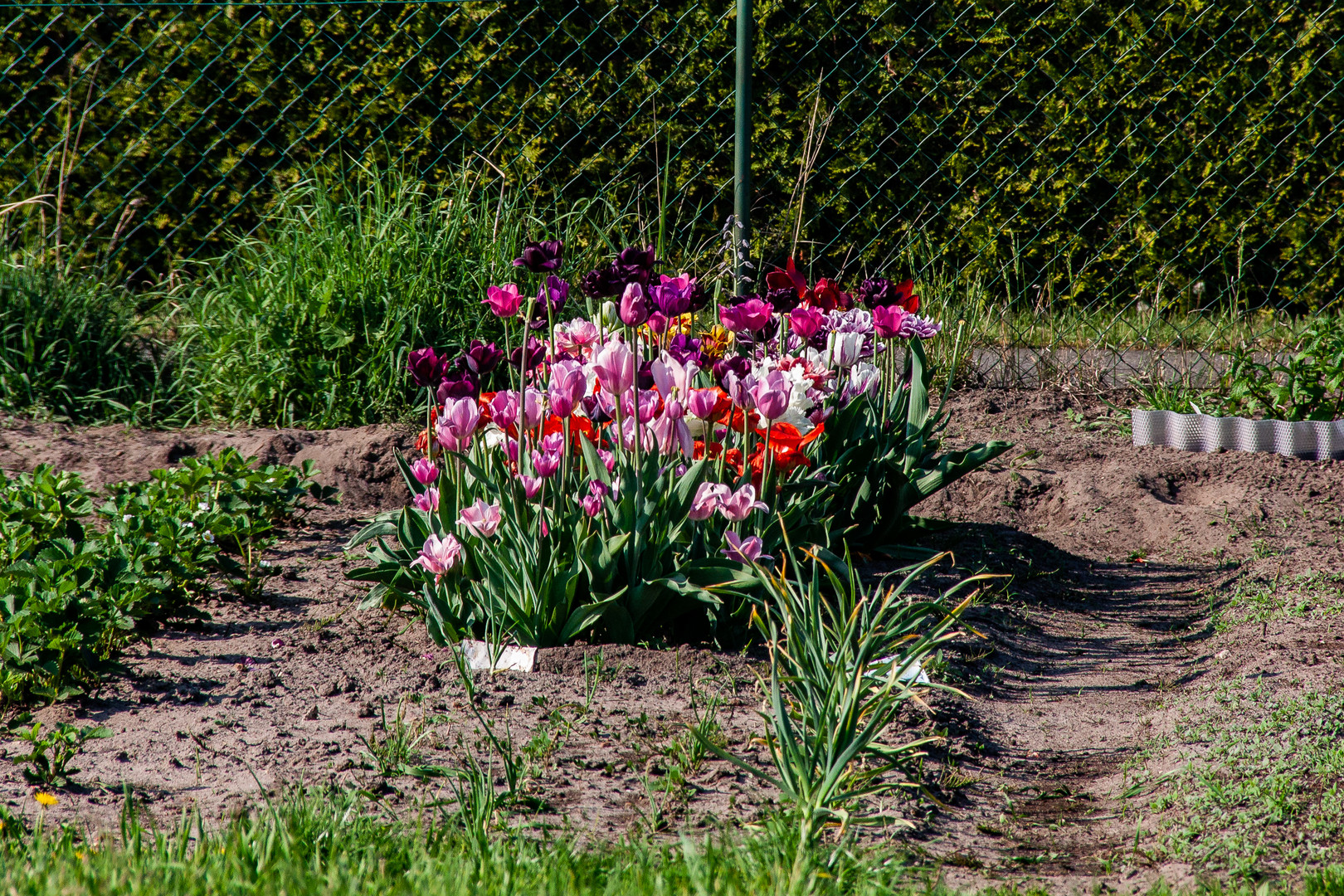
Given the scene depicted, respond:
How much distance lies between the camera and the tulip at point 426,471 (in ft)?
8.62

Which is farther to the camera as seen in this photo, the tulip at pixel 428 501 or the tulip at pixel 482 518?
the tulip at pixel 428 501

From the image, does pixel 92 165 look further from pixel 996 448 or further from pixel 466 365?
pixel 996 448

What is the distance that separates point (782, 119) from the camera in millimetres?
6180

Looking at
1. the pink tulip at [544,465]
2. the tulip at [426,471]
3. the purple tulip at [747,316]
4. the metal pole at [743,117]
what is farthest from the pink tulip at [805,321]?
the metal pole at [743,117]

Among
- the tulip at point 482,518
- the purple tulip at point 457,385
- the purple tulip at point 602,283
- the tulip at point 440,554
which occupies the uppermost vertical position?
the purple tulip at point 602,283

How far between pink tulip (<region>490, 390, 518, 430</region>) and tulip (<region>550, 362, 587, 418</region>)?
0.54 ft

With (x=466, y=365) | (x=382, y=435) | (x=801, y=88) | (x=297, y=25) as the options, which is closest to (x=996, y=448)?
(x=466, y=365)

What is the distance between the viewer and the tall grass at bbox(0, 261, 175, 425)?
4609mm

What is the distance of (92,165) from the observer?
20.8 feet

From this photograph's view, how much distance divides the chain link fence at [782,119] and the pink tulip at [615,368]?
3.72 m

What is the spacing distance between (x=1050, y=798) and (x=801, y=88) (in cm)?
487

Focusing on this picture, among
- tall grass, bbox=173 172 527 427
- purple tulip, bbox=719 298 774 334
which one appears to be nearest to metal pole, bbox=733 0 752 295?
tall grass, bbox=173 172 527 427

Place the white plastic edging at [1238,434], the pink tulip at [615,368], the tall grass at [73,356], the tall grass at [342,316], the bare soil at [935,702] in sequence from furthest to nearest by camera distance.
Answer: the tall grass at [73,356] → the tall grass at [342,316] → the white plastic edging at [1238,434] → the pink tulip at [615,368] → the bare soil at [935,702]

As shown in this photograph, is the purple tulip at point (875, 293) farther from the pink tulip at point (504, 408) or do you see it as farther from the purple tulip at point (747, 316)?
the pink tulip at point (504, 408)
